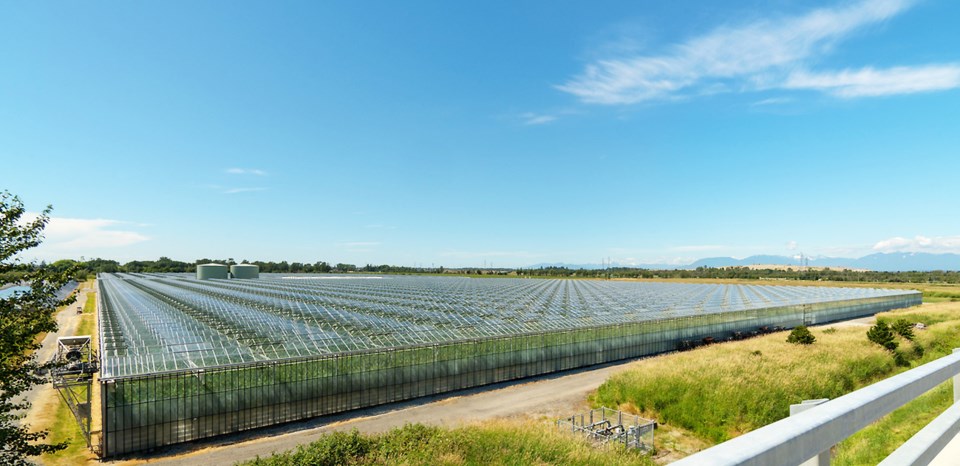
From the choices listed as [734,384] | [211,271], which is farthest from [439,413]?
[211,271]

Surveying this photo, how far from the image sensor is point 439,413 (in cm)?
2853

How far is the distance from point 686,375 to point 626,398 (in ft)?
13.0

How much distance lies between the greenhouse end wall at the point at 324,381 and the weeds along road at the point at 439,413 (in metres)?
0.81

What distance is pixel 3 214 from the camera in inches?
573

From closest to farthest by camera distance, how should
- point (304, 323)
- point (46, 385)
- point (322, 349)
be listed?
point (322, 349) → point (304, 323) → point (46, 385)

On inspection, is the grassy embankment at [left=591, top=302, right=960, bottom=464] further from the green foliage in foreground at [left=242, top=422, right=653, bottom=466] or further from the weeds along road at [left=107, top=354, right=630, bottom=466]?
the green foliage in foreground at [left=242, top=422, right=653, bottom=466]

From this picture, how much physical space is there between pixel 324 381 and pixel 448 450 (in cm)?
1566

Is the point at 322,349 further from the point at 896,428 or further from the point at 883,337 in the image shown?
the point at 883,337

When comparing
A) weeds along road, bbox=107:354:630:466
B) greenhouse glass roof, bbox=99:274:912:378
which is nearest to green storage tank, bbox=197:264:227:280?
greenhouse glass roof, bbox=99:274:912:378

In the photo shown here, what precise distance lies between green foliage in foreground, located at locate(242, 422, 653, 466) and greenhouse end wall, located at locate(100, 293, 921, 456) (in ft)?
37.9

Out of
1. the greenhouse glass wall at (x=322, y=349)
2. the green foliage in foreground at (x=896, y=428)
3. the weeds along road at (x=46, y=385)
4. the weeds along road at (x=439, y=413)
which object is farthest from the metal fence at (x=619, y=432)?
the weeds along road at (x=46, y=385)

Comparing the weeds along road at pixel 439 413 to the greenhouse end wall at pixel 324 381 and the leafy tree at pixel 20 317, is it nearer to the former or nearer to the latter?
the greenhouse end wall at pixel 324 381

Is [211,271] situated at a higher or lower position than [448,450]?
higher

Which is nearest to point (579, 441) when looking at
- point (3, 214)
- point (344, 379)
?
point (344, 379)
